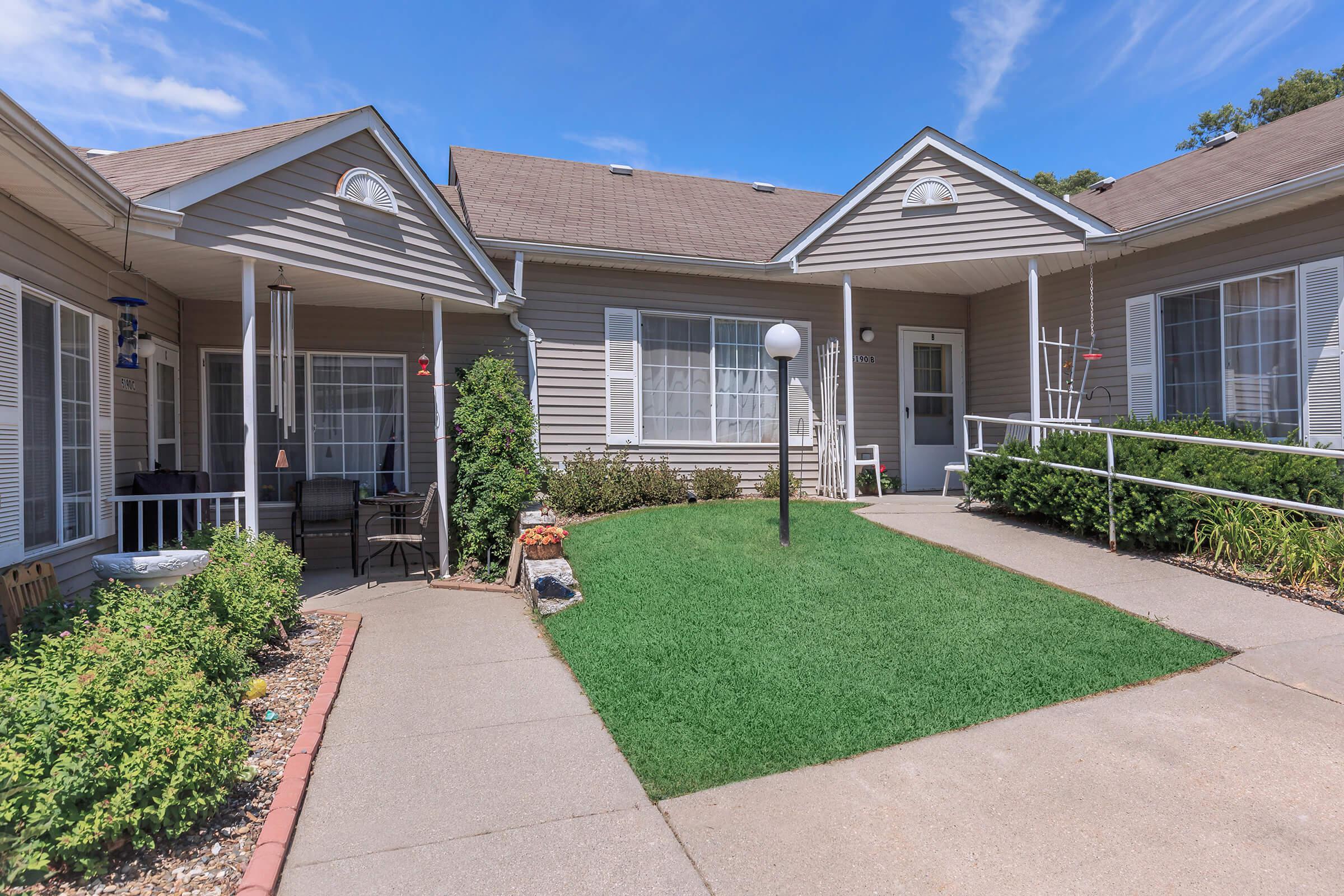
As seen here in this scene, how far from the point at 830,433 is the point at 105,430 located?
7.68 metres

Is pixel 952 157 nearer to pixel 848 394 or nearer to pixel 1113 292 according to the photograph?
pixel 1113 292

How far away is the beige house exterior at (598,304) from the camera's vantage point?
5465 millimetres

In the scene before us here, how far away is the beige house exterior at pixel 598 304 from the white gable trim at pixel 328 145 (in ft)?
0.07

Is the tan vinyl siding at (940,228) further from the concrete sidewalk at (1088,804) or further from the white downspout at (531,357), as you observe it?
the concrete sidewalk at (1088,804)

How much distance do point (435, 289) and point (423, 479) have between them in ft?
8.64

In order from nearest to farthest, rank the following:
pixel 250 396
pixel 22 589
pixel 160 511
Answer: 1. pixel 22 589
2. pixel 160 511
3. pixel 250 396

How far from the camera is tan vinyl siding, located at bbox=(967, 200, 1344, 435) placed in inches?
280

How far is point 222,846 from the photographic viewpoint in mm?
2744

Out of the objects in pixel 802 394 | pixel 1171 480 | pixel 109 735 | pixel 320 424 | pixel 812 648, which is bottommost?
pixel 812 648

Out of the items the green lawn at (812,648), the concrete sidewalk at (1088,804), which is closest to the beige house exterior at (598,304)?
the green lawn at (812,648)

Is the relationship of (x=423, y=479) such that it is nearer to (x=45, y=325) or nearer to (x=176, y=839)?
(x=45, y=325)

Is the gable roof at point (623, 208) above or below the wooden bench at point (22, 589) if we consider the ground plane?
above

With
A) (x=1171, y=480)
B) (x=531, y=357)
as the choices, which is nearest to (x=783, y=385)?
(x=1171, y=480)

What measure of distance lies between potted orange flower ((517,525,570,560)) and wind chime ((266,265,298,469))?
7.24ft
